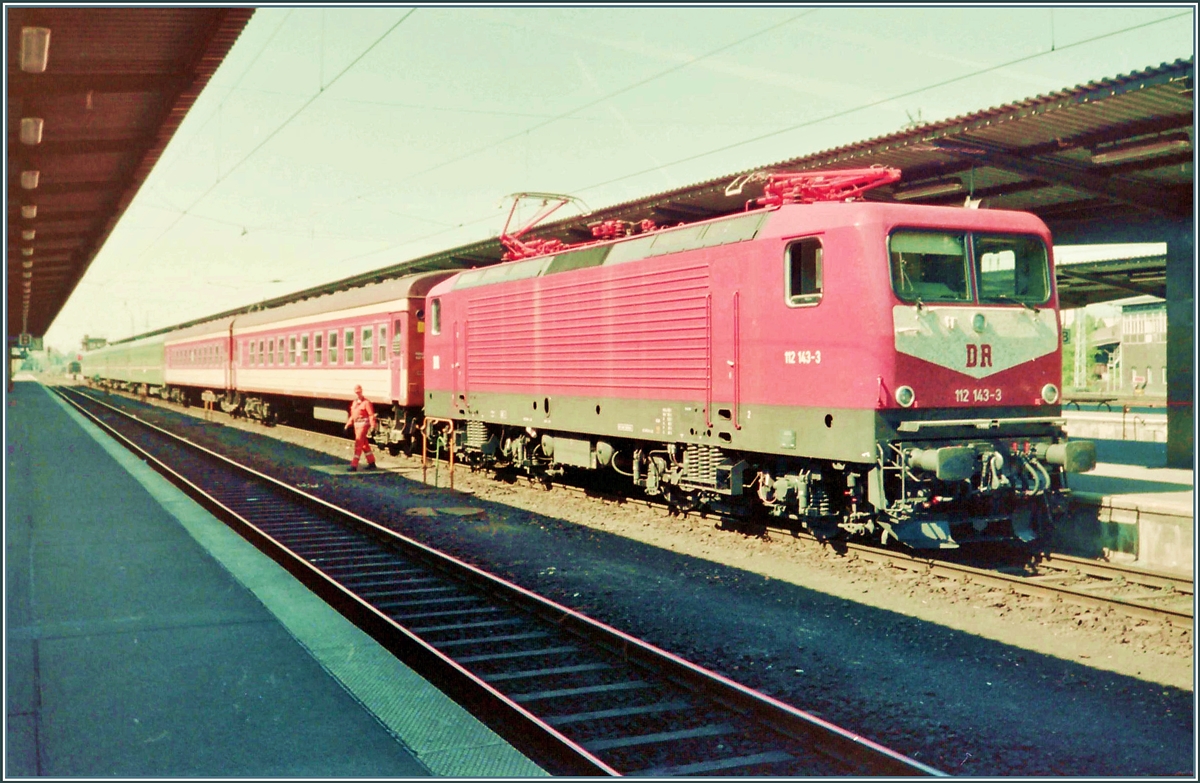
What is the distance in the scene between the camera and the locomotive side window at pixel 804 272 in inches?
397

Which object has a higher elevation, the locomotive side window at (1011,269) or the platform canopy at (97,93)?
the platform canopy at (97,93)

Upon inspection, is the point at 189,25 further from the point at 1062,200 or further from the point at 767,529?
the point at 1062,200

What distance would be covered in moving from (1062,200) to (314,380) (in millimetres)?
19358

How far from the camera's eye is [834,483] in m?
10.4

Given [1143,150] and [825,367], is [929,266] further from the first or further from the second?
[1143,150]

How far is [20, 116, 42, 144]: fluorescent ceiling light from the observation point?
13.3m

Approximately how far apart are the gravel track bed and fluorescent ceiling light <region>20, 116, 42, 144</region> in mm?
7465

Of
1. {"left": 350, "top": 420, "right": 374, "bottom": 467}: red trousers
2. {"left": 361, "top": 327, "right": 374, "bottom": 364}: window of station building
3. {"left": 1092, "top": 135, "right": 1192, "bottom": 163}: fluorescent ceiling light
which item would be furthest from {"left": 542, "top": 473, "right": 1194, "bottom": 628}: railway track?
{"left": 361, "top": 327, "right": 374, "bottom": 364}: window of station building

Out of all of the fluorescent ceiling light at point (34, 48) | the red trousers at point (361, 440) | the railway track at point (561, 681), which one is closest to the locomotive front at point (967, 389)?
the railway track at point (561, 681)

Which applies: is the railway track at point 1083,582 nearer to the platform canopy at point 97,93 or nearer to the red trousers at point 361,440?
the platform canopy at point 97,93

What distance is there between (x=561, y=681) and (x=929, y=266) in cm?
593

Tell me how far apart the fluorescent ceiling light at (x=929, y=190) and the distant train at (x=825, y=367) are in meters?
4.21

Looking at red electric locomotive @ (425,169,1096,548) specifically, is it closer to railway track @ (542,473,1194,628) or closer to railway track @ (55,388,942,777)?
railway track @ (542,473,1194,628)

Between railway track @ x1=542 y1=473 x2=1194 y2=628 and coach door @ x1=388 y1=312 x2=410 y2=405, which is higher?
coach door @ x1=388 y1=312 x2=410 y2=405
